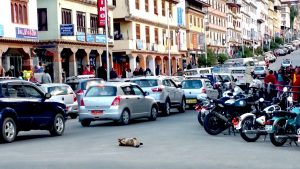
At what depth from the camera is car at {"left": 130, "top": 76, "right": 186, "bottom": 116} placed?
86.1ft

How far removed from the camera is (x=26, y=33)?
39.4m

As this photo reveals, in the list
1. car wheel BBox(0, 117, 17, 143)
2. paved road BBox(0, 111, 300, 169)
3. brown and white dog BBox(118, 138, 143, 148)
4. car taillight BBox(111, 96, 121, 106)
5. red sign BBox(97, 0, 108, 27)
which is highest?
red sign BBox(97, 0, 108, 27)

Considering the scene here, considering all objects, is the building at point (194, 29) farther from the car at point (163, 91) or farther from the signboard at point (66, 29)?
the car at point (163, 91)

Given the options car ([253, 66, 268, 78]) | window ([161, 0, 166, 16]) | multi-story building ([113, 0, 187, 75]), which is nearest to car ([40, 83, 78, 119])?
car ([253, 66, 268, 78])

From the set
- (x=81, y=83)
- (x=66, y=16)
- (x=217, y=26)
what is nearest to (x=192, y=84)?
(x=81, y=83)

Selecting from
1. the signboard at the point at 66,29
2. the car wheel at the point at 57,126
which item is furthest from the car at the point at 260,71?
the car wheel at the point at 57,126

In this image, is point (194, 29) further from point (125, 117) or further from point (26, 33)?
point (125, 117)

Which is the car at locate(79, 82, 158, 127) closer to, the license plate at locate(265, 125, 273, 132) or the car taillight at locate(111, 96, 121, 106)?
the car taillight at locate(111, 96, 121, 106)

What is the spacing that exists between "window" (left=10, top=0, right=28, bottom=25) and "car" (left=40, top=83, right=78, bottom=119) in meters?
12.7

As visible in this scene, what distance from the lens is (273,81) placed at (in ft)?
95.4

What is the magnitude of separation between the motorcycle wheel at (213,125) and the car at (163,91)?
8.47 meters

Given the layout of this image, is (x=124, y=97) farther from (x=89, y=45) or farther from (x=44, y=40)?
(x=89, y=45)

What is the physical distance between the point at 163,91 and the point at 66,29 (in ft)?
57.2

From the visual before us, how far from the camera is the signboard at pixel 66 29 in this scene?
42.1 metres
